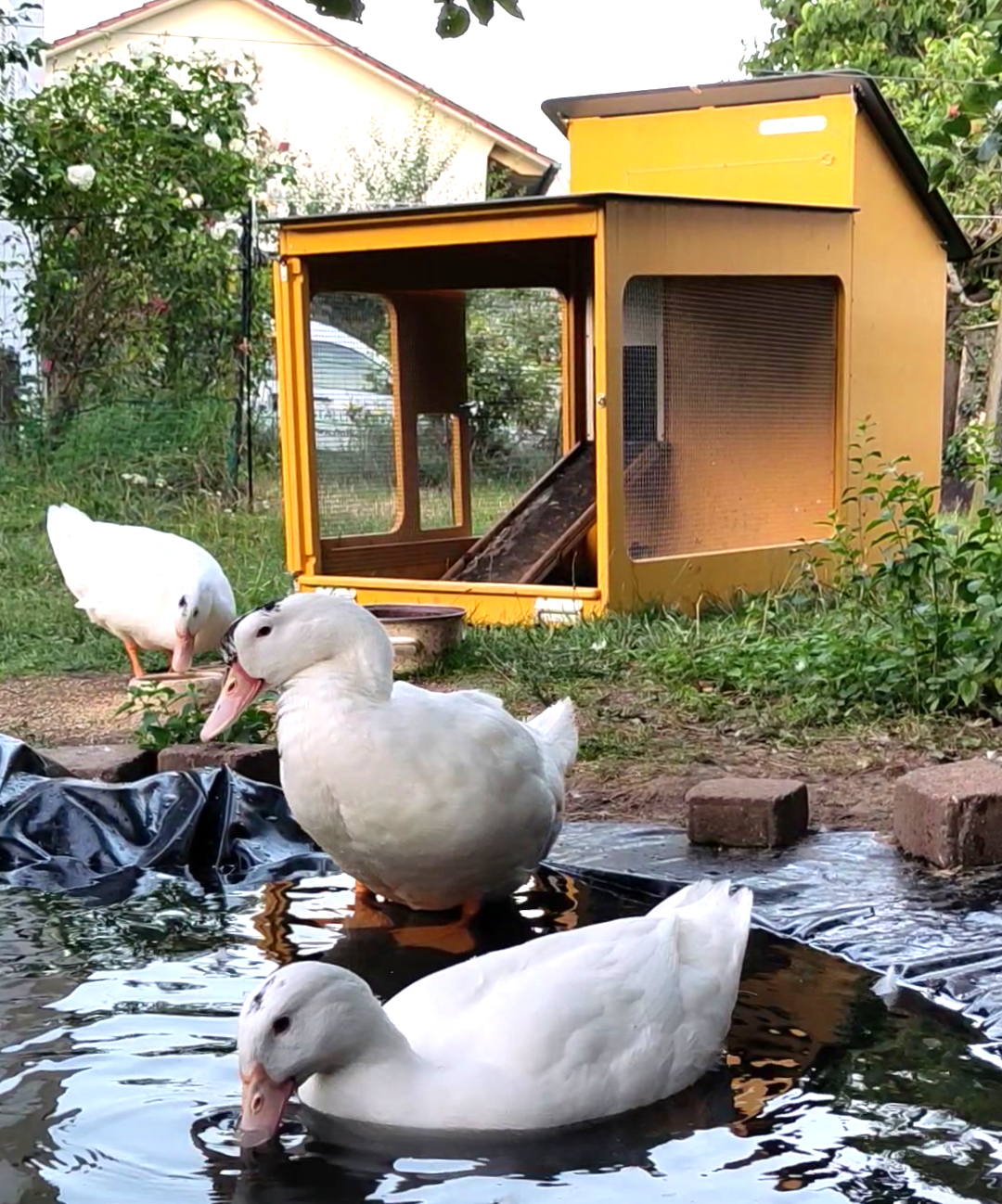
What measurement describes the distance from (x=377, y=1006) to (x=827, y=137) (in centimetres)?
750

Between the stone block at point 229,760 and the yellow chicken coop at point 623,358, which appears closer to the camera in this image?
the stone block at point 229,760

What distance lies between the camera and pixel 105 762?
5.16 meters

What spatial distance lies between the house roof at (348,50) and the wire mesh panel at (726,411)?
52.4ft

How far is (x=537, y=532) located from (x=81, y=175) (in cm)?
486

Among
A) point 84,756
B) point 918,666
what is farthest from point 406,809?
point 918,666

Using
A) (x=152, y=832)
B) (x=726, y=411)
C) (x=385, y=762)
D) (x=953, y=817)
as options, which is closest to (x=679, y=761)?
(x=953, y=817)

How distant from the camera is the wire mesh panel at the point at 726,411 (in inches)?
320

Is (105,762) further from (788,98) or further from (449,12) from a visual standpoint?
(788,98)

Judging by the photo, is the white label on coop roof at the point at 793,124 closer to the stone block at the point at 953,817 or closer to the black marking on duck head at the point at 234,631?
the stone block at the point at 953,817

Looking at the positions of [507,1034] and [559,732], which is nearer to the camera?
[507,1034]

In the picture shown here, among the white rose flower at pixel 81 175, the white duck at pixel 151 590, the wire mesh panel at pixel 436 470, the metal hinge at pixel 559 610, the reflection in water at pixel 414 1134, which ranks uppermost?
the white rose flower at pixel 81 175

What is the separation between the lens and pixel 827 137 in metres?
9.42

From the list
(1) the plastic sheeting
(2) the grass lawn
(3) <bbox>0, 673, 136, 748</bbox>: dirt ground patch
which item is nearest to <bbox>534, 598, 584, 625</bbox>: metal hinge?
(2) the grass lawn

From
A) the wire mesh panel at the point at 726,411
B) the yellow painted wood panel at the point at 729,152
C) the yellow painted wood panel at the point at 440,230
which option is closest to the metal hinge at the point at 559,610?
the wire mesh panel at the point at 726,411
